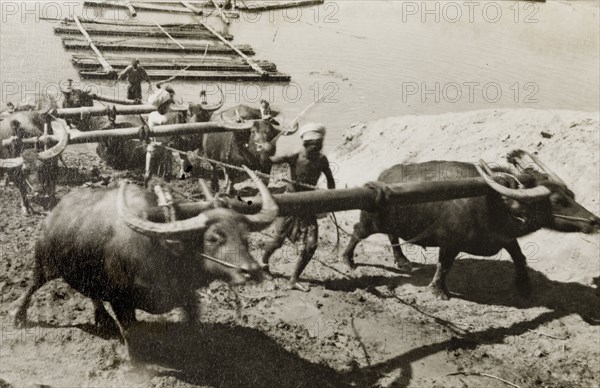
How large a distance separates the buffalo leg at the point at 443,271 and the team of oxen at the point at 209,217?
1 centimetres

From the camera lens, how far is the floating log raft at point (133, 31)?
12.9 metres

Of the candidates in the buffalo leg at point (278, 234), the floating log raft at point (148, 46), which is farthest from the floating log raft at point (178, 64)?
the buffalo leg at point (278, 234)

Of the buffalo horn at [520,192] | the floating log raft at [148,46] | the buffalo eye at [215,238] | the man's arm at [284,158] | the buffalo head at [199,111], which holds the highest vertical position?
the floating log raft at [148,46]

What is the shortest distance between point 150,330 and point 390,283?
3.36m

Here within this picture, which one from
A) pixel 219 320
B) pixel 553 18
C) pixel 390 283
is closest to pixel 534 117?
pixel 390 283

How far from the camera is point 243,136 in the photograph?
8.59 metres

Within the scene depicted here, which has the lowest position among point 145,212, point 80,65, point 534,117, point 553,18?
point 145,212

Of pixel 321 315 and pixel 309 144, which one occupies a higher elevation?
pixel 309 144

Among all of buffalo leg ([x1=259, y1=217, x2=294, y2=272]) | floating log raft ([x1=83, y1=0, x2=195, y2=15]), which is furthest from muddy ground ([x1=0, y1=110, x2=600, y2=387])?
floating log raft ([x1=83, y1=0, x2=195, y2=15])

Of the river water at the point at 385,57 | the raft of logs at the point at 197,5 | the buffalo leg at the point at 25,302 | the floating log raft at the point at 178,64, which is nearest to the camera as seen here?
the buffalo leg at the point at 25,302

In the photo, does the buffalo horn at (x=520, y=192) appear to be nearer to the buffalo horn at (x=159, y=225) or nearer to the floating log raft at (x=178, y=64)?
the buffalo horn at (x=159, y=225)

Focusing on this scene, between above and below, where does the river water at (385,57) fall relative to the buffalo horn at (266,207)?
A: above

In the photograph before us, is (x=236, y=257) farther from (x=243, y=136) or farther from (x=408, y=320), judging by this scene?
(x=243, y=136)

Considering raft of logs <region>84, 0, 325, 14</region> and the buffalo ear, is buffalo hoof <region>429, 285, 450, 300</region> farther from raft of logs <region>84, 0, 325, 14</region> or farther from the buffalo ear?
raft of logs <region>84, 0, 325, 14</region>
